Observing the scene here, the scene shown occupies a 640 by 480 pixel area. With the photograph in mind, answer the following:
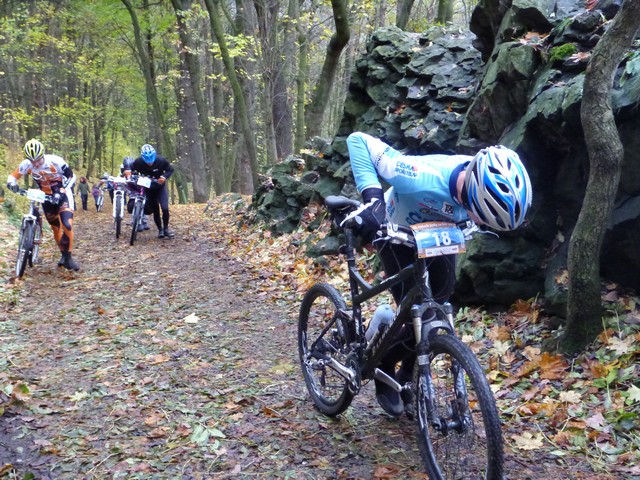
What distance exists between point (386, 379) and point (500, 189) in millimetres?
1586

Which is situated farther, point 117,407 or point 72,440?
point 117,407

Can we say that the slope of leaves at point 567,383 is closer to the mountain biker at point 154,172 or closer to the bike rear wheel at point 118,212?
the mountain biker at point 154,172

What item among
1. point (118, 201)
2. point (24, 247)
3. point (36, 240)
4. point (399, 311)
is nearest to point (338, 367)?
point (399, 311)

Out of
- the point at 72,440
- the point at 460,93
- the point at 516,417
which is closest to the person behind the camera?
the point at 72,440

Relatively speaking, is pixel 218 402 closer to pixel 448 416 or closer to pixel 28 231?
pixel 448 416

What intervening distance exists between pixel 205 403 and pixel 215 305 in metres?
3.11

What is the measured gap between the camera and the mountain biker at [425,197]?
2.76 meters

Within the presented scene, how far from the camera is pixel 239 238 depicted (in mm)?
11703

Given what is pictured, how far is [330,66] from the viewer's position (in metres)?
12.6

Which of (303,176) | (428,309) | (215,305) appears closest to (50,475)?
(428,309)

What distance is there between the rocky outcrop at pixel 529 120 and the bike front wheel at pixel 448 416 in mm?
2423

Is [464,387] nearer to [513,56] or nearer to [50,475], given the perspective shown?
[50,475]

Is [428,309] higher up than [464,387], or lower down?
higher up

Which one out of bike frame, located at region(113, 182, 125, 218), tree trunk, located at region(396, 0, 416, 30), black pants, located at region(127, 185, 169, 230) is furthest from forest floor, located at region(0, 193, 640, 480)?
tree trunk, located at region(396, 0, 416, 30)
